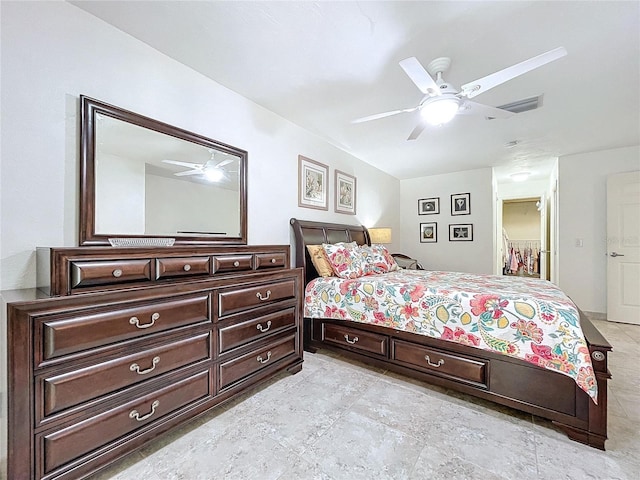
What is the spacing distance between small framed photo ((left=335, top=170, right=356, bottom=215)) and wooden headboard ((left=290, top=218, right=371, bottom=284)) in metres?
0.33

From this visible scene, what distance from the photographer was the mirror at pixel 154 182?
173 cm

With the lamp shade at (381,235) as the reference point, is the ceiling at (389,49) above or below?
above

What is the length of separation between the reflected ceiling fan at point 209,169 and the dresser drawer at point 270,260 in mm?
841

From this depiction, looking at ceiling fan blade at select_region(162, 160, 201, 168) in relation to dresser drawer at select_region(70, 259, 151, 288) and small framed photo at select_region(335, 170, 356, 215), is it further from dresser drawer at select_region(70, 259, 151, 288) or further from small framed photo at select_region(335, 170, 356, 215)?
small framed photo at select_region(335, 170, 356, 215)

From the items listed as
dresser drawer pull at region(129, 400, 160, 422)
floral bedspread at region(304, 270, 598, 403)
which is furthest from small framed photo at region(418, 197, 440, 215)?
dresser drawer pull at region(129, 400, 160, 422)

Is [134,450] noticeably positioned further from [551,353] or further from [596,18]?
[596,18]

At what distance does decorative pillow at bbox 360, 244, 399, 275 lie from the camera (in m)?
3.26

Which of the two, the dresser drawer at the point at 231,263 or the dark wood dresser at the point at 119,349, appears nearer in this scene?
the dark wood dresser at the point at 119,349

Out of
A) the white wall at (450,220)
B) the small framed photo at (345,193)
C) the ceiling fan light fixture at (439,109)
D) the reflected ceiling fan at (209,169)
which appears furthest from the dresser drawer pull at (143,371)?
the white wall at (450,220)

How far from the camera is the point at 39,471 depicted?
1.14 meters

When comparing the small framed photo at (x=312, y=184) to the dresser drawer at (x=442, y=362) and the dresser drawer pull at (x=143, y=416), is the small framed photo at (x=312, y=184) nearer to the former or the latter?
the dresser drawer at (x=442, y=362)

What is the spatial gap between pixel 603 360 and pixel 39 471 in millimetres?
2779

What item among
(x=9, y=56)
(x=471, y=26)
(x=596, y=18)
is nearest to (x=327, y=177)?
(x=471, y=26)

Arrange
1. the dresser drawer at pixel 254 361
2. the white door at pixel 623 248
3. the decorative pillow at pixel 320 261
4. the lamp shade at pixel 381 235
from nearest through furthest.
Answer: the dresser drawer at pixel 254 361
the decorative pillow at pixel 320 261
the white door at pixel 623 248
the lamp shade at pixel 381 235
